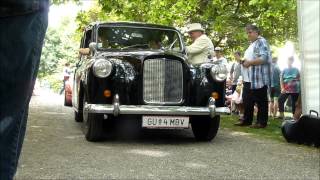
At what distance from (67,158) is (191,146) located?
1.80 meters

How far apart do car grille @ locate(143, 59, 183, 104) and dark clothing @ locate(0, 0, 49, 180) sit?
5.15 m

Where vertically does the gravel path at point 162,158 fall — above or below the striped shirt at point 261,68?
below

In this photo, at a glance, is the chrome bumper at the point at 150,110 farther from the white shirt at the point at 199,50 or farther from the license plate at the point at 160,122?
the white shirt at the point at 199,50

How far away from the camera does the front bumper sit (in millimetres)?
5992

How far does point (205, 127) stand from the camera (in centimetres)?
675

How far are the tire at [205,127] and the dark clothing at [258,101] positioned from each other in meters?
1.77

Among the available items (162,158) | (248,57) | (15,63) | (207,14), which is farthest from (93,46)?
(207,14)

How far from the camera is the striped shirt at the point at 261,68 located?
8344 millimetres

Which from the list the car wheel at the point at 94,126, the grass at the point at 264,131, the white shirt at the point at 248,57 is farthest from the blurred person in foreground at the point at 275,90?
the car wheel at the point at 94,126

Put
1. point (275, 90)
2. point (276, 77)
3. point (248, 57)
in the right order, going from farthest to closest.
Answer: point (275, 90), point (276, 77), point (248, 57)

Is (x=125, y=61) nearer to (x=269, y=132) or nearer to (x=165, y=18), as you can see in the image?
(x=269, y=132)

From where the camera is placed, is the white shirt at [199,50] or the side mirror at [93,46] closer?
the side mirror at [93,46]

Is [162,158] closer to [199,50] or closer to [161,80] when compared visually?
[161,80]

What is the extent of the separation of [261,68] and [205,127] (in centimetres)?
219
